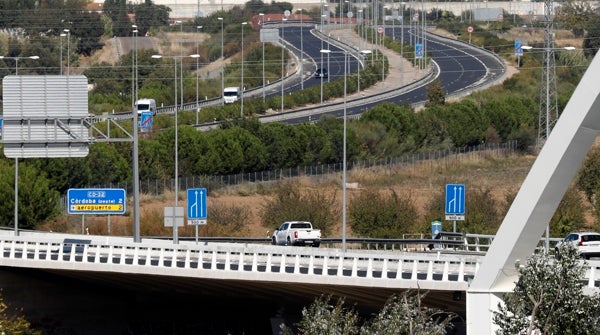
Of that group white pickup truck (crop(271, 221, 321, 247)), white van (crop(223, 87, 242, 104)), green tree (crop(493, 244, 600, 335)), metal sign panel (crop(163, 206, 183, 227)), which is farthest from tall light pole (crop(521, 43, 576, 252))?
white van (crop(223, 87, 242, 104))

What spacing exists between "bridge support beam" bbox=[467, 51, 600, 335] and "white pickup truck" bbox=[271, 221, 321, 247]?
107 feet

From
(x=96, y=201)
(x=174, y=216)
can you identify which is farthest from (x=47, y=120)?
(x=96, y=201)

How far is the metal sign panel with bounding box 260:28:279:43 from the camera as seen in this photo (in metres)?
180

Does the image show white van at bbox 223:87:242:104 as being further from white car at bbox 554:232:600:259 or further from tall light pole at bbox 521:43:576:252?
white car at bbox 554:232:600:259

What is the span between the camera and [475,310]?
36875mm

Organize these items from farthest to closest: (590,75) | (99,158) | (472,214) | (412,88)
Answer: (412,88), (99,158), (472,214), (590,75)

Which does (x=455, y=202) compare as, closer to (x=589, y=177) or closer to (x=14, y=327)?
(x=14, y=327)

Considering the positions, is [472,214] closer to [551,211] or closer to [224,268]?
[224,268]

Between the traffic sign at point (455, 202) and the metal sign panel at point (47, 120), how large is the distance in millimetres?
13592

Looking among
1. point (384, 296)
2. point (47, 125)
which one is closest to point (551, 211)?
point (384, 296)

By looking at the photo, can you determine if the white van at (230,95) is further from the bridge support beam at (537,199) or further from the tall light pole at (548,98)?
the bridge support beam at (537,199)

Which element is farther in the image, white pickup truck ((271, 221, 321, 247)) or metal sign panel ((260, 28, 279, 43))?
metal sign panel ((260, 28, 279, 43))

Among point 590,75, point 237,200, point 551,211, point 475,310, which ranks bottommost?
point 237,200

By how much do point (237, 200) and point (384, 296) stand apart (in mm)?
51311
